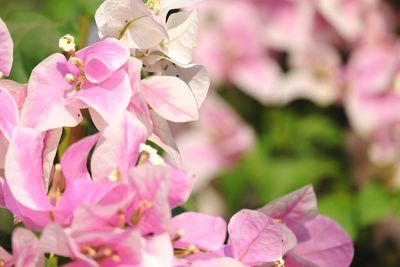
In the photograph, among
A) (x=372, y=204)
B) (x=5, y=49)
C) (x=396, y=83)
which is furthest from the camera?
(x=396, y=83)

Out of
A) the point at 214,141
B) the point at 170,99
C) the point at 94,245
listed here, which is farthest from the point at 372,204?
the point at 94,245

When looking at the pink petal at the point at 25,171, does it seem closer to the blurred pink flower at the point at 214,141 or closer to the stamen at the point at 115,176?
the stamen at the point at 115,176

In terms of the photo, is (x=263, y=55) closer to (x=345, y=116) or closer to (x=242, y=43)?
(x=242, y=43)

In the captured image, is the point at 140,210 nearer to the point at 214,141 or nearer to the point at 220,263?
the point at 220,263

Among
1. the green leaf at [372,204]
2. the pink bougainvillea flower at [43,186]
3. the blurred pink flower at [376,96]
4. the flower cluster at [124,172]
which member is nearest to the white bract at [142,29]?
the flower cluster at [124,172]

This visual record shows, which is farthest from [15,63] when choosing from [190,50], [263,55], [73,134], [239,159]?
[263,55]

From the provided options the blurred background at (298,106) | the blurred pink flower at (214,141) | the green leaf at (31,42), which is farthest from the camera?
the blurred pink flower at (214,141)

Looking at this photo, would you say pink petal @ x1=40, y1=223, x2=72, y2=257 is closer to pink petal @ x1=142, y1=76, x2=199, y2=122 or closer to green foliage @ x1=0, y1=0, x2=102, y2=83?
pink petal @ x1=142, y1=76, x2=199, y2=122
